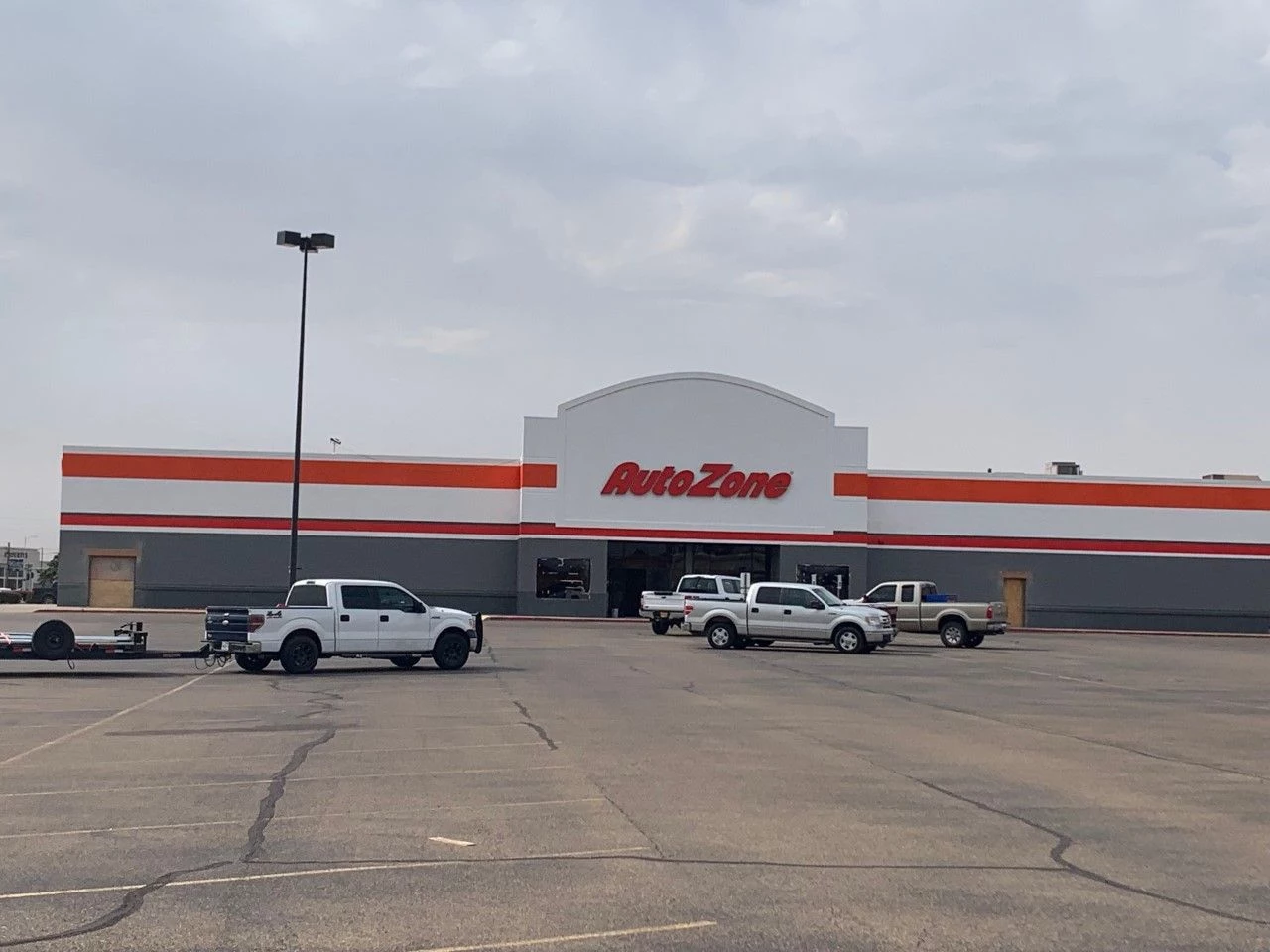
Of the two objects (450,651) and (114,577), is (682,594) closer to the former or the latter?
(450,651)

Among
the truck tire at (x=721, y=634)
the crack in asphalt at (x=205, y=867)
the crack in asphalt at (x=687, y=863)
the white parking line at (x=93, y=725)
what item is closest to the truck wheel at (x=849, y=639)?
the truck tire at (x=721, y=634)

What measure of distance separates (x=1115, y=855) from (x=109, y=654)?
822 inches

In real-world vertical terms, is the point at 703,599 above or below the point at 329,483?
below

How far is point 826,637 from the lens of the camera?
37031 mm

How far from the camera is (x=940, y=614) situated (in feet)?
141

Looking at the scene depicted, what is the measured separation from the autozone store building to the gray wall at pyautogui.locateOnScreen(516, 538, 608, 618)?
0.20 ft

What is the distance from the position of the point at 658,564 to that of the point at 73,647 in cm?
3536

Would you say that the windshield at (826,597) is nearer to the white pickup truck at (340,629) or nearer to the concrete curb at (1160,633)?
the white pickup truck at (340,629)

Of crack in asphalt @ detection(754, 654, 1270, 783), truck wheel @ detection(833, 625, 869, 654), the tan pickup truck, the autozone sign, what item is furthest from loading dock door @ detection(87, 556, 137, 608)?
crack in asphalt @ detection(754, 654, 1270, 783)

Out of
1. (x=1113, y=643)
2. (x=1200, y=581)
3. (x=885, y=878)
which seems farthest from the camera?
(x=1200, y=581)

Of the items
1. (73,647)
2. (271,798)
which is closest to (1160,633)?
(73,647)

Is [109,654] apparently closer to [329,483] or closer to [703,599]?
[703,599]

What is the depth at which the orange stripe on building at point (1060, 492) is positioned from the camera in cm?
5966

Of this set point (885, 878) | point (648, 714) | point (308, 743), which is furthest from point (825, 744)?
point (885, 878)
